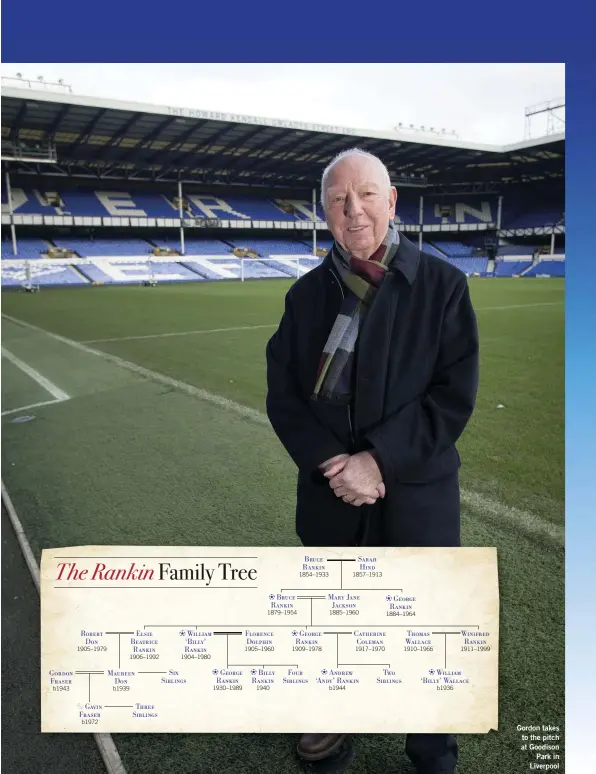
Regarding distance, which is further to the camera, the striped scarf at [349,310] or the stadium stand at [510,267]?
the stadium stand at [510,267]

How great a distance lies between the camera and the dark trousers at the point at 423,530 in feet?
3.55

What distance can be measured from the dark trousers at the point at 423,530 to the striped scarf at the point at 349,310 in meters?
0.26

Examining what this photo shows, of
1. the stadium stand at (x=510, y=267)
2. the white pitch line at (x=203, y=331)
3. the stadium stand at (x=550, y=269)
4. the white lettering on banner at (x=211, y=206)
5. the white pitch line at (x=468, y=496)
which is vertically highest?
the white lettering on banner at (x=211, y=206)

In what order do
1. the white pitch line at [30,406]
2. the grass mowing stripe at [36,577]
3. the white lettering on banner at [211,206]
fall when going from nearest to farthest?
the grass mowing stripe at [36,577]
the white pitch line at [30,406]
the white lettering on banner at [211,206]

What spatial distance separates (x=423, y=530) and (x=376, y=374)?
364mm

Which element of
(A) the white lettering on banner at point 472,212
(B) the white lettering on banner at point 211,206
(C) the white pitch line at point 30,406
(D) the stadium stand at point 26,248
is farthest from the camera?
(B) the white lettering on banner at point 211,206

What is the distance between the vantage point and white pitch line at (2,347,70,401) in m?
1.60

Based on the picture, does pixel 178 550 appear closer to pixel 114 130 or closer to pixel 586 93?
pixel 114 130

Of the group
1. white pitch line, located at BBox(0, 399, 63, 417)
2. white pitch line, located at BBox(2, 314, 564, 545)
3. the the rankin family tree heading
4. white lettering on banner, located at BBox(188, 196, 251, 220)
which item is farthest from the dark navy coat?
white pitch line, located at BBox(0, 399, 63, 417)

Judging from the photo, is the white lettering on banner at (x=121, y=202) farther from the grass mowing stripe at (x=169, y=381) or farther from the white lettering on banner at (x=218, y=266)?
the grass mowing stripe at (x=169, y=381)

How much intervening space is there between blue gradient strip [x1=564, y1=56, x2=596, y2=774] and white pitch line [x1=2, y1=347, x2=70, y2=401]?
5.16 feet

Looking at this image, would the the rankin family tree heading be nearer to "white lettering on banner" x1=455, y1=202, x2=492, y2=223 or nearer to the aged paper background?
the aged paper background

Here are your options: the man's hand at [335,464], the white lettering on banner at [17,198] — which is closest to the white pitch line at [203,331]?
the man's hand at [335,464]

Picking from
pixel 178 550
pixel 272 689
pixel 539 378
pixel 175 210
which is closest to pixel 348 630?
pixel 272 689
